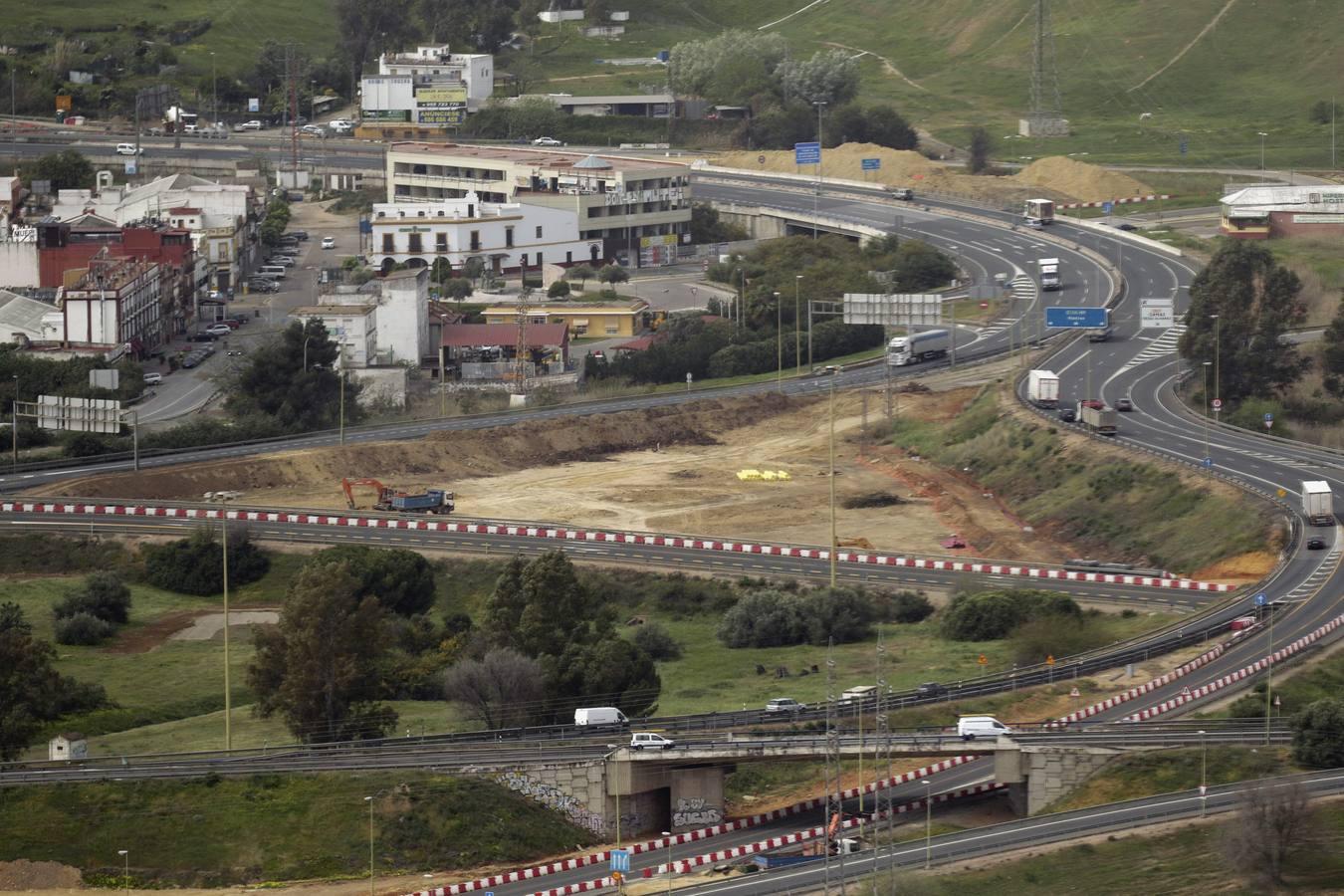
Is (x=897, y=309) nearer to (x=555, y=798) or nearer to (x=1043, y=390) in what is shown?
(x=1043, y=390)

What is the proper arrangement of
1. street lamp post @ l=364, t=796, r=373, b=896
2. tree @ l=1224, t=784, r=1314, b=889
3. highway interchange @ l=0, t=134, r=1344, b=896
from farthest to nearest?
highway interchange @ l=0, t=134, r=1344, b=896 → street lamp post @ l=364, t=796, r=373, b=896 → tree @ l=1224, t=784, r=1314, b=889

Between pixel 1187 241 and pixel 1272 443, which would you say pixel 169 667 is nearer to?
pixel 1272 443

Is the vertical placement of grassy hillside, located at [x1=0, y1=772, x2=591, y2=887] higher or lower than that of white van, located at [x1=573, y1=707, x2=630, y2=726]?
lower

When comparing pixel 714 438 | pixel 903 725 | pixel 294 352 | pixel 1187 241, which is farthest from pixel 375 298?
pixel 903 725

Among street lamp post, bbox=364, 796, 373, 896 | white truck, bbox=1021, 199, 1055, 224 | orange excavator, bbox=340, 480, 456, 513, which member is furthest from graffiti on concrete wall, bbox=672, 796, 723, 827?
white truck, bbox=1021, 199, 1055, 224

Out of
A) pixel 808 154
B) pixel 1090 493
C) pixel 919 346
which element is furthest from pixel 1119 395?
pixel 808 154

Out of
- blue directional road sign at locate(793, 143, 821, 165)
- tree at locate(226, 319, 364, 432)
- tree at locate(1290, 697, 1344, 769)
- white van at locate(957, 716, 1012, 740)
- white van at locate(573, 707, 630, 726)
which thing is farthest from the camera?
blue directional road sign at locate(793, 143, 821, 165)

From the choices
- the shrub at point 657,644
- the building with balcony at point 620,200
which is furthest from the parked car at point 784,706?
the building with balcony at point 620,200

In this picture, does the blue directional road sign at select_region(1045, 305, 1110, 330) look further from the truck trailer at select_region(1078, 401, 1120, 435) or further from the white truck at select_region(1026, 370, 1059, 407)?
the truck trailer at select_region(1078, 401, 1120, 435)
